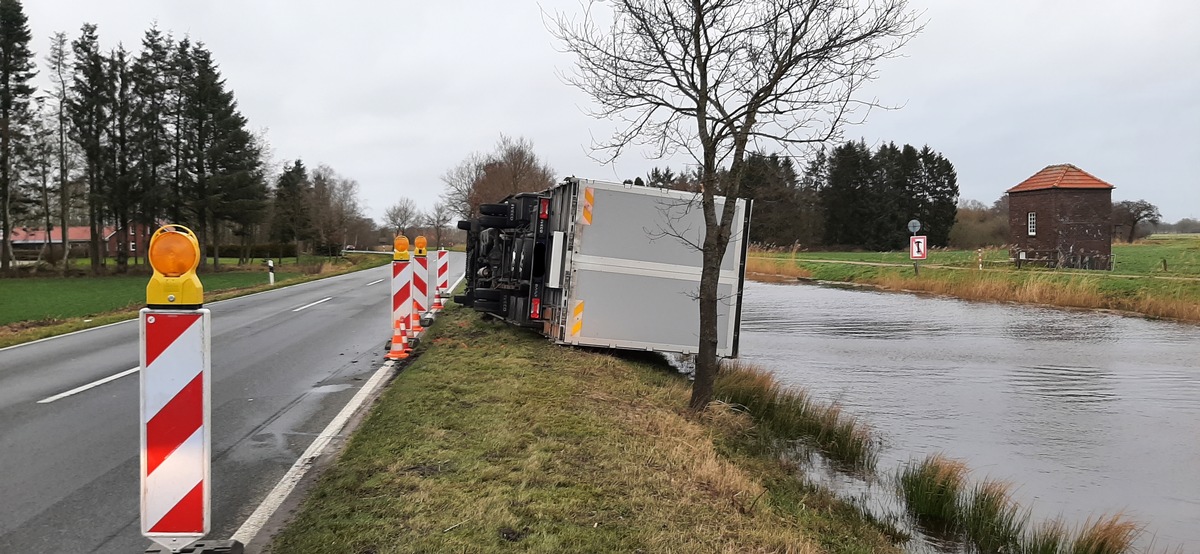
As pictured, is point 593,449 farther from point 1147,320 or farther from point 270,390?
point 1147,320

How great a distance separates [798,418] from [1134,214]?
79632 millimetres

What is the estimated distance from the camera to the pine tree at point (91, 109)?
4141cm

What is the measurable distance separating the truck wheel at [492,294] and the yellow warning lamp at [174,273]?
7.98 meters

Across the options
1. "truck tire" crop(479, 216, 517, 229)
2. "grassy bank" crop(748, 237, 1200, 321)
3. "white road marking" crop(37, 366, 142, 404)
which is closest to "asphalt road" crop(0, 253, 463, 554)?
"white road marking" crop(37, 366, 142, 404)

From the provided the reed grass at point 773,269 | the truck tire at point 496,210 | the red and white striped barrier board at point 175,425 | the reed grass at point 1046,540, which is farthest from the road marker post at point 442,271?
the reed grass at point 773,269

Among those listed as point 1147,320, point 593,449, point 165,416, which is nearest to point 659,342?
point 593,449

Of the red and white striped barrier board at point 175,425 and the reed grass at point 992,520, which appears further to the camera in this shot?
the reed grass at point 992,520

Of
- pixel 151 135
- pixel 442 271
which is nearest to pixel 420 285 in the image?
pixel 442 271

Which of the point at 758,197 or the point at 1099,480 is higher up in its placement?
the point at 758,197

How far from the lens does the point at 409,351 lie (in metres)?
10.1

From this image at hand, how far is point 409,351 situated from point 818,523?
6.69m

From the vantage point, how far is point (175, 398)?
10.9ft

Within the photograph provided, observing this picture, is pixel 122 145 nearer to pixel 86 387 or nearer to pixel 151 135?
pixel 151 135

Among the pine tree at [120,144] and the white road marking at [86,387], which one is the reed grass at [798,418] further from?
the pine tree at [120,144]
